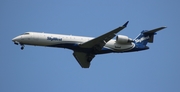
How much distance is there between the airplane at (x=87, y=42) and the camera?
26688 mm

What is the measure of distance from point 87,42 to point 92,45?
74cm

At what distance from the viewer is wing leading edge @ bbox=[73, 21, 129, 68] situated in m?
25.7

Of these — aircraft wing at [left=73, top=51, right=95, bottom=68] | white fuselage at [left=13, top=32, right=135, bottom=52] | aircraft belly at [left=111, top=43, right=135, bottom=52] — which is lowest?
aircraft wing at [left=73, top=51, right=95, bottom=68]

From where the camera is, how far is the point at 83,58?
98.7 ft

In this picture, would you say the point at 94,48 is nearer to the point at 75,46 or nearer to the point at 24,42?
the point at 75,46

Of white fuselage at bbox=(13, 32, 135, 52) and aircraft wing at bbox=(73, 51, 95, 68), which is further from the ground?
white fuselage at bbox=(13, 32, 135, 52)

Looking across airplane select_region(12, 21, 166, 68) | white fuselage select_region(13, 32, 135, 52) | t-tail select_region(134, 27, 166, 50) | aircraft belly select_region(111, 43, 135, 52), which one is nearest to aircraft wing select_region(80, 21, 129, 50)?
airplane select_region(12, 21, 166, 68)

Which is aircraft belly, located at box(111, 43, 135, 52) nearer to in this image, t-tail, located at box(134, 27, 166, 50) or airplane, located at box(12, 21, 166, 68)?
airplane, located at box(12, 21, 166, 68)

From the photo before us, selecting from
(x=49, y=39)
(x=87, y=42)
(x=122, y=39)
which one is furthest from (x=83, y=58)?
(x=49, y=39)

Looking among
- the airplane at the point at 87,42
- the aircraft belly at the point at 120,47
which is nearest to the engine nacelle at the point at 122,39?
the airplane at the point at 87,42

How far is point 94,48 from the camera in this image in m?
27.5

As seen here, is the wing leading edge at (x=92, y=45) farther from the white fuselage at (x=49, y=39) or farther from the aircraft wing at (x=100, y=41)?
the white fuselage at (x=49, y=39)

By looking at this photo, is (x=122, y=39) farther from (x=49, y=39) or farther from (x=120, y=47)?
(x=49, y=39)

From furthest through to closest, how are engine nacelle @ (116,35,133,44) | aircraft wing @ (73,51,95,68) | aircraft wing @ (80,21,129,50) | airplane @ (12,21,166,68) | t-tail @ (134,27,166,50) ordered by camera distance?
t-tail @ (134,27,166,50)
aircraft wing @ (73,51,95,68)
engine nacelle @ (116,35,133,44)
airplane @ (12,21,166,68)
aircraft wing @ (80,21,129,50)
